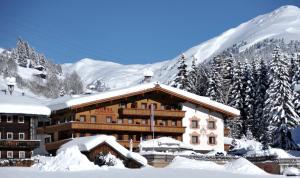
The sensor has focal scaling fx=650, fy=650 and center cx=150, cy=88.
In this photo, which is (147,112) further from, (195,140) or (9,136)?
(9,136)

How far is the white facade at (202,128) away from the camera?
7594cm

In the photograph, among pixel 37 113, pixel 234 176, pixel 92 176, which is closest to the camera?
pixel 92 176

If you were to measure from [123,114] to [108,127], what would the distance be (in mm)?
2701

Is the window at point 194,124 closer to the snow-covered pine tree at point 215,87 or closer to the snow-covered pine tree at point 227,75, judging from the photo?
the snow-covered pine tree at point 215,87

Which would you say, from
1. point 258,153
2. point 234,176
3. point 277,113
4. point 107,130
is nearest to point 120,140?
point 107,130

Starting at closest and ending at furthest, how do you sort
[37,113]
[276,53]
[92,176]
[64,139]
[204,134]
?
[92,176] → [37,113] → [64,139] → [204,134] → [276,53]

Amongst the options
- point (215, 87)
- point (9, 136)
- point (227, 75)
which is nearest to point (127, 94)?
point (9, 136)

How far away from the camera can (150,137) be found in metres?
73.2

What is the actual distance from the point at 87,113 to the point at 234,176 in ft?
120

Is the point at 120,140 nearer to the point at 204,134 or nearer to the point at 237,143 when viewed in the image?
the point at 204,134

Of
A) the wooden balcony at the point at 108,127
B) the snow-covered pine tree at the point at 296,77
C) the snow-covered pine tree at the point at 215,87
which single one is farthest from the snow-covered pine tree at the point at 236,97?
the wooden balcony at the point at 108,127

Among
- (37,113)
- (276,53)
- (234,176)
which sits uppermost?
(276,53)

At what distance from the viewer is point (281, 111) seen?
77.9m

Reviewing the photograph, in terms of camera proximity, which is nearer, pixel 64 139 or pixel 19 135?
pixel 19 135
